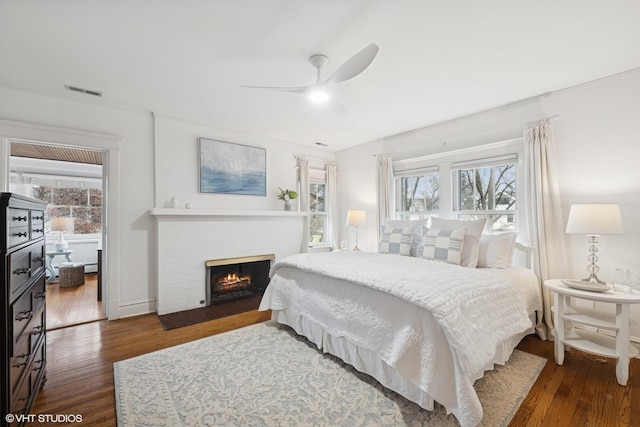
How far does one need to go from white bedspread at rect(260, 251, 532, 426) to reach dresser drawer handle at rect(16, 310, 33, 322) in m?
1.84

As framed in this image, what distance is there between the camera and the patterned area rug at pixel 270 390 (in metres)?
1.67

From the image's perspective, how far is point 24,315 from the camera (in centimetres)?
155

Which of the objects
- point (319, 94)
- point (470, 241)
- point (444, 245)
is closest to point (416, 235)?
point (444, 245)

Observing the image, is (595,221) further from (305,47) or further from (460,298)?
(305,47)

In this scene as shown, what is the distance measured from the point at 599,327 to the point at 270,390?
2464 mm

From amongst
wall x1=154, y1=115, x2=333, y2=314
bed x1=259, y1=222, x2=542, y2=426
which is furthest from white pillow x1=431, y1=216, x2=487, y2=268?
wall x1=154, y1=115, x2=333, y2=314

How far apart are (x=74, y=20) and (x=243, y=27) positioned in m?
1.11

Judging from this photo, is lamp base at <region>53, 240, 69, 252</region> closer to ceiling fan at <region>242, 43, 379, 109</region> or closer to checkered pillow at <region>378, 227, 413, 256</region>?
ceiling fan at <region>242, 43, 379, 109</region>

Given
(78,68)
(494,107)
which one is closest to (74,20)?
(78,68)

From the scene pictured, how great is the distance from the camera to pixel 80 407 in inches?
70.4

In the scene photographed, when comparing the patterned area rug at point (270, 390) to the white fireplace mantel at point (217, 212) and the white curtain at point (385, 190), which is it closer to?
the white fireplace mantel at point (217, 212)

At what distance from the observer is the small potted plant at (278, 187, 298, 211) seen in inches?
183

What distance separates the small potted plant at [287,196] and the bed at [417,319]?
190 cm

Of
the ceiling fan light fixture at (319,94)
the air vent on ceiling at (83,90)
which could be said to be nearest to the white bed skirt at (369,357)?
the ceiling fan light fixture at (319,94)
